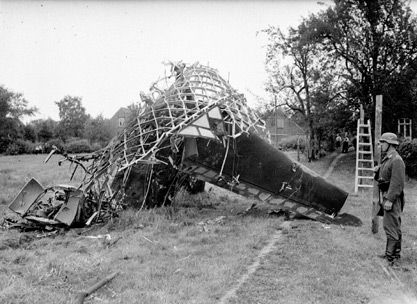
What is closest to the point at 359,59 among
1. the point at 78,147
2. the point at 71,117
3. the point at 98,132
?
the point at 78,147

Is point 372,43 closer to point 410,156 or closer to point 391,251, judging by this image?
point 410,156

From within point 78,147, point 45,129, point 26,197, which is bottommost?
point 26,197

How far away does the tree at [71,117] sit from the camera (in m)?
60.1

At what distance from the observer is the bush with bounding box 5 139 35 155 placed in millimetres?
44750

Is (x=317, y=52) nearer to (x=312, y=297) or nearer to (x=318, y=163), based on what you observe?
(x=318, y=163)

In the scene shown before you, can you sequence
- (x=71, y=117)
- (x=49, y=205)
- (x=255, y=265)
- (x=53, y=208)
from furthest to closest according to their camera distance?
(x=71, y=117)
(x=49, y=205)
(x=53, y=208)
(x=255, y=265)

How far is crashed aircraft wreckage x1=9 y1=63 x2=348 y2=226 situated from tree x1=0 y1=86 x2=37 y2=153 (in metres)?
41.4

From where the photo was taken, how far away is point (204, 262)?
6.11 meters

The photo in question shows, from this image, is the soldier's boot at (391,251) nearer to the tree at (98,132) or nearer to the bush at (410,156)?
the bush at (410,156)

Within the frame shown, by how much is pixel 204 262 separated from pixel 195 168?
3.34 meters

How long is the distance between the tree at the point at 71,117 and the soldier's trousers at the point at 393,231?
55.9m

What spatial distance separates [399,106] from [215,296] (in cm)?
1975

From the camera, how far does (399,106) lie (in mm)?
21172

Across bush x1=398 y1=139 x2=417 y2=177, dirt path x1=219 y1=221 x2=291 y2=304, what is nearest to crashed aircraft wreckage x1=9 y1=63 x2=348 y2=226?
dirt path x1=219 y1=221 x2=291 y2=304
